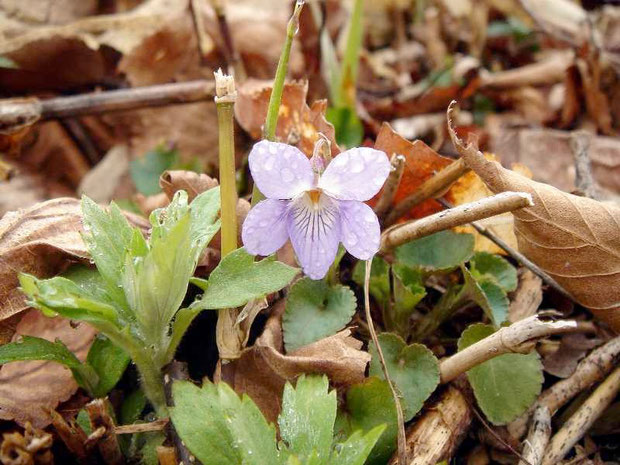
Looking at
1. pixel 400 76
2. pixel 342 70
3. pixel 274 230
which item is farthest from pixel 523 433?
pixel 400 76

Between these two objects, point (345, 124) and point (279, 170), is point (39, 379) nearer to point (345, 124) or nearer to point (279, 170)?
point (279, 170)

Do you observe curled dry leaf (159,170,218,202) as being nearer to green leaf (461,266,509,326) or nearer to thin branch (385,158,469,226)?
thin branch (385,158,469,226)

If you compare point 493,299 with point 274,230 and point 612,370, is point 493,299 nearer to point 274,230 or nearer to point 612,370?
point 612,370

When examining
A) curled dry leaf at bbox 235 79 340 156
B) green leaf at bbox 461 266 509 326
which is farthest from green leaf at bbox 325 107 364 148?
green leaf at bbox 461 266 509 326

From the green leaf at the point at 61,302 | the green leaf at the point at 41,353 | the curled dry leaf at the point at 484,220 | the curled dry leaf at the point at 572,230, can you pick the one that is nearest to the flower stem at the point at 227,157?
the green leaf at the point at 61,302

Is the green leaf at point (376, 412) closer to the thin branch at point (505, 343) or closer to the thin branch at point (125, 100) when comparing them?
the thin branch at point (505, 343)

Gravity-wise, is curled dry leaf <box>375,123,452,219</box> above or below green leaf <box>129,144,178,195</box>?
above
